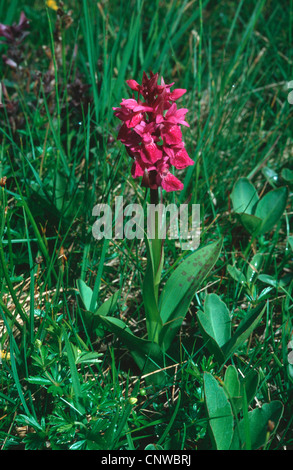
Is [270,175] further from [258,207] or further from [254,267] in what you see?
[254,267]

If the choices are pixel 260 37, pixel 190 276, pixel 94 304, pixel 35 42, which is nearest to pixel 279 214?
pixel 190 276

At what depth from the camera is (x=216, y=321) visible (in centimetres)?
125

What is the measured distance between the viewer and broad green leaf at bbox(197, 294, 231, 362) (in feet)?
3.97

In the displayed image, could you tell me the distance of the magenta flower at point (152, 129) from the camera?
982 mm

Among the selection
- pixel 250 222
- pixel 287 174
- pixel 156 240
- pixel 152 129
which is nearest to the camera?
pixel 152 129

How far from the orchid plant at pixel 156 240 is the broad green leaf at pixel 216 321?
0.25 feet

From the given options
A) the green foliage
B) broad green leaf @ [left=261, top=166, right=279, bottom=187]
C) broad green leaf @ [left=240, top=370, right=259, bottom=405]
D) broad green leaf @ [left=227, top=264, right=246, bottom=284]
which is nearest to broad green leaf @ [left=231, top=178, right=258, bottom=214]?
the green foliage

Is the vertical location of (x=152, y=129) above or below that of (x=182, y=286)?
above

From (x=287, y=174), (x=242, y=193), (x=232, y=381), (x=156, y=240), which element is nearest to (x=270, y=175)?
(x=287, y=174)

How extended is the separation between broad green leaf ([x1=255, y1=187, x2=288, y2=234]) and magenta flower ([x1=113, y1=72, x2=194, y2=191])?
682 mm

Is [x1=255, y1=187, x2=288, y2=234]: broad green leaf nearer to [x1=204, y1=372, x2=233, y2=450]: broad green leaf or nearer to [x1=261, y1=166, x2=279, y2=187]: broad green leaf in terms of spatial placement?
[x1=261, y1=166, x2=279, y2=187]: broad green leaf

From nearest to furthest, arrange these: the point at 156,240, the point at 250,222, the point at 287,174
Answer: the point at 156,240
the point at 250,222
the point at 287,174

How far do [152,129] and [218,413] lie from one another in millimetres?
644
